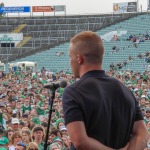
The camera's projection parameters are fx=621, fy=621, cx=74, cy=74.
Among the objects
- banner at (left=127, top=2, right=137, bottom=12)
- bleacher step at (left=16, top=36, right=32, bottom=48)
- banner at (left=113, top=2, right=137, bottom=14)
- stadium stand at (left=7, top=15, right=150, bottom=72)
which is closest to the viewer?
stadium stand at (left=7, top=15, right=150, bottom=72)

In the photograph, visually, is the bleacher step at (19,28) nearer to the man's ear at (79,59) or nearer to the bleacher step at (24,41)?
the bleacher step at (24,41)

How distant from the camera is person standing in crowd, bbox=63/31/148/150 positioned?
11.1ft

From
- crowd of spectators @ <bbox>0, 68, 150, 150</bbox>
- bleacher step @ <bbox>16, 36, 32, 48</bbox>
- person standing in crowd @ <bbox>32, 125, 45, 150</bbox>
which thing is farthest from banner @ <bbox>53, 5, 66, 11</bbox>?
person standing in crowd @ <bbox>32, 125, 45, 150</bbox>

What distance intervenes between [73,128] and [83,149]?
13 centimetres

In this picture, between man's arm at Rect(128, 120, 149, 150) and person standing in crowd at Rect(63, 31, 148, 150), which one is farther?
man's arm at Rect(128, 120, 149, 150)

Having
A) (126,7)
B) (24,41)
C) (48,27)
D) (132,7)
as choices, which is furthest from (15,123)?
(126,7)

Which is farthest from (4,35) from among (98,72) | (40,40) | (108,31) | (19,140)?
(98,72)

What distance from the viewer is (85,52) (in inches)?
137

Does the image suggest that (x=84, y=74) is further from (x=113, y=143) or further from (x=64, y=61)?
(x=64, y=61)

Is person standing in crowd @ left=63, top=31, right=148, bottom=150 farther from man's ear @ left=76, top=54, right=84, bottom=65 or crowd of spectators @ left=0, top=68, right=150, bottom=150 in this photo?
crowd of spectators @ left=0, top=68, right=150, bottom=150

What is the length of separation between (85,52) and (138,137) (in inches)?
23.2

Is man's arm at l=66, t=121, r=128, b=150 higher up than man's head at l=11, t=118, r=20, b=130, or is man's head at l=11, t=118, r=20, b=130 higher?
man's arm at l=66, t=121, r=128, b=150

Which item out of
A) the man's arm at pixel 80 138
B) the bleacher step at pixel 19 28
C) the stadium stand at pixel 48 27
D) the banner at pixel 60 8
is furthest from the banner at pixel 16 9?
the man's arm at pixel 80 138

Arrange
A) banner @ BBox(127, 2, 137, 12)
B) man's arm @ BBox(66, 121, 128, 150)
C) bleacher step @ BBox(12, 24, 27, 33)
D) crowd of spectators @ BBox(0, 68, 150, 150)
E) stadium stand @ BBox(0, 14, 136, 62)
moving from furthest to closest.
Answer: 1. banner @ BBox(127, 2, 137, 12)
2. bleacher step @ BBox(12, 24, 27, 33)
3. stadium stand @ BBox(0, 14, 136, 62)
4. crowd of spectators @ BBox(0, 68, 150, 150)
5. man's arm @ BBox(66, 121, 128, 150)
